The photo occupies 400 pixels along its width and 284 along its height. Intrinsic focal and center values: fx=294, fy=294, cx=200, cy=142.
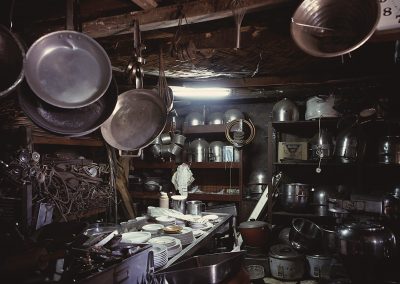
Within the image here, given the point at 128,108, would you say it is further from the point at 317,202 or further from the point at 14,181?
the point at 317,202

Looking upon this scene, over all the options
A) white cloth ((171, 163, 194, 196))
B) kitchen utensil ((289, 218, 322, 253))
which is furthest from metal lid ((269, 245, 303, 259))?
white cloth ((171, 163, 194, 196))

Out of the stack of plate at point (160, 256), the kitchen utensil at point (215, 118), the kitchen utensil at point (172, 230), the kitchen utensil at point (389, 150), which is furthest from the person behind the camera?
the kitchen utensil at point (215, 118)

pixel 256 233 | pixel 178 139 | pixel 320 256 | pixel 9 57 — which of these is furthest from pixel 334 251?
pixel 9 57

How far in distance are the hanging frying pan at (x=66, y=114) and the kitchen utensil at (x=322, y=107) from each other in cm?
401

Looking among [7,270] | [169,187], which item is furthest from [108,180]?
[7,270]

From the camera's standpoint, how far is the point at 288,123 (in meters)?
5.61

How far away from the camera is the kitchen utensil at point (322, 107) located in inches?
205

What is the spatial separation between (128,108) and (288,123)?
12.1 ft

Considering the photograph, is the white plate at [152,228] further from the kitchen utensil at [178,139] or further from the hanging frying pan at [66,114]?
the kitchen utensil at [178,139]

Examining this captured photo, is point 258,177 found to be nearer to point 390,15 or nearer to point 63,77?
point 390,15

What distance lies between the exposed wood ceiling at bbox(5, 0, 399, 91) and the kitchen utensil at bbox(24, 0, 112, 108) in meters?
0.53

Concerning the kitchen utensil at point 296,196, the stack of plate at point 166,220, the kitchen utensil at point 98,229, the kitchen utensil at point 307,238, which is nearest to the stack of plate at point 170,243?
the kitchen utensil at point 98,229

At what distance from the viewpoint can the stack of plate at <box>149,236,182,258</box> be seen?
2.62 metres

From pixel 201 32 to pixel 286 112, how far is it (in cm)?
317
